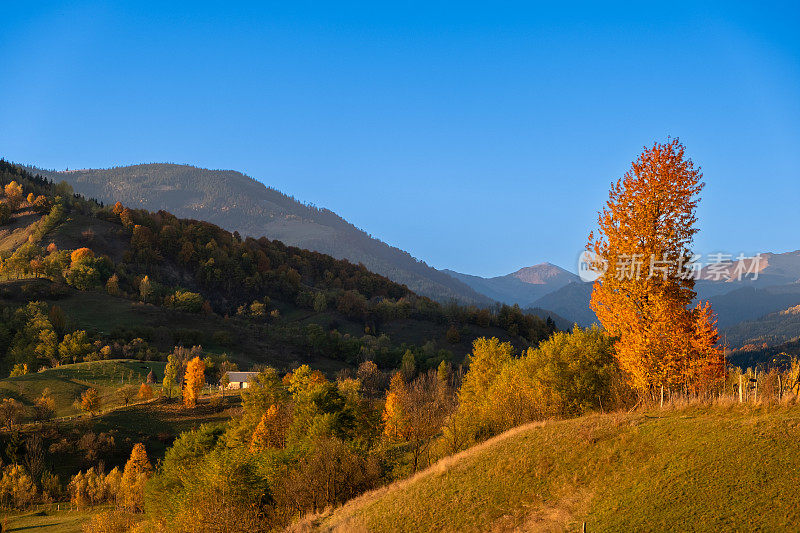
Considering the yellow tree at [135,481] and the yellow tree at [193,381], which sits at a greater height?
the yellow tree at [193,381]

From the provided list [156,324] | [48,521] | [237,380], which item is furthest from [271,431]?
[156,324]

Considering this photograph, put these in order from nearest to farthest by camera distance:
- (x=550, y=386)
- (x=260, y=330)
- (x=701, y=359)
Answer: (x=701, y=359) < (x=550, y=386) < (x=260, y=330)

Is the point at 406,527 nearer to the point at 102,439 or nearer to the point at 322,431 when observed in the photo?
the point at 322,431

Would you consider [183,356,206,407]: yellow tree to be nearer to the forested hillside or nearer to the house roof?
the house roof

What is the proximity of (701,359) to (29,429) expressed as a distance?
Answer: 84512 mm

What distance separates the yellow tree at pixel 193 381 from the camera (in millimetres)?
92875

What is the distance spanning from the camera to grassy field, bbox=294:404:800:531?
16.6m

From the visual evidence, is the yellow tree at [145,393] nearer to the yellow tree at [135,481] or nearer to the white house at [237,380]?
the white house at [237,380]

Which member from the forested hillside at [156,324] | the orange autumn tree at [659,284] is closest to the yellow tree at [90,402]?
the forested hillside at [156,324]

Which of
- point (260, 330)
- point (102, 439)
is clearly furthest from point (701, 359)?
point (260, 330)

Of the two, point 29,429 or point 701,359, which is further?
point 29,429

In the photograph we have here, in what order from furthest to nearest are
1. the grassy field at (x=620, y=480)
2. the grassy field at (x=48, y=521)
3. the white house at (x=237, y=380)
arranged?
1. the white house at (x=237, y=380)
2. the grassy field at (x=48, y=521)
3. the grassy field at (x=620, y=480)

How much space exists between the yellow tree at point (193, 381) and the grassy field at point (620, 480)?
234 feet

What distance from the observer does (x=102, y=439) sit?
266ft
